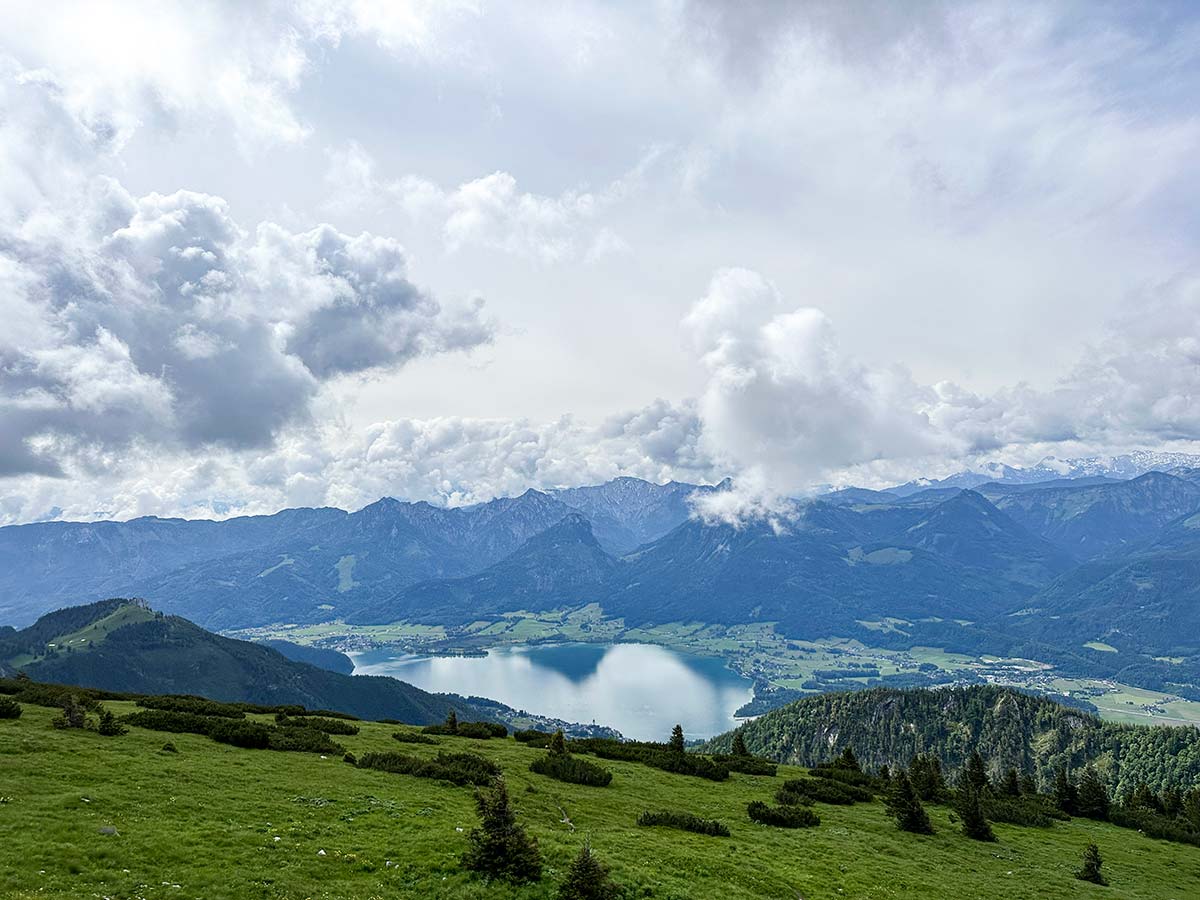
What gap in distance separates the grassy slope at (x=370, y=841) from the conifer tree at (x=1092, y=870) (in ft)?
3.61

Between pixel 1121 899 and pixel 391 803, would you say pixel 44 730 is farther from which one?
pixel 1121 899

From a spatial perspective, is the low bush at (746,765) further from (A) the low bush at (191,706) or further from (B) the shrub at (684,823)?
(A) the low bush at (191,706)

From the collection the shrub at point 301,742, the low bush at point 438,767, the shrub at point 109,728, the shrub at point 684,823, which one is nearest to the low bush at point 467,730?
the shrub at point 301,742

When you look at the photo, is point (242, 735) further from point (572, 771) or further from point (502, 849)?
point (502, 849)

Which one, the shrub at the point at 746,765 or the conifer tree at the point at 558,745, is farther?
the shrub at the point at 746,765

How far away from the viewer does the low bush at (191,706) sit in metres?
48.3

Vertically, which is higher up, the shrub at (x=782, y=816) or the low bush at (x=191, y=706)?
the low bush at (x=191, y=706)

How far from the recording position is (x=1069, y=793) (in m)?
62.2

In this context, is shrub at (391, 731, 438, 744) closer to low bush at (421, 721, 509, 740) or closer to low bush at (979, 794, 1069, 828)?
low bush at (421, 721, 509, 740)

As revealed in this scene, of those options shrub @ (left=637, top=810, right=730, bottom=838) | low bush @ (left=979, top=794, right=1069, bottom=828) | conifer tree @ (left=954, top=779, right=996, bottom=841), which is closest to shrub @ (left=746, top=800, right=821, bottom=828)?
shrub @ (left=637, top=810, right=730, bottom=838)

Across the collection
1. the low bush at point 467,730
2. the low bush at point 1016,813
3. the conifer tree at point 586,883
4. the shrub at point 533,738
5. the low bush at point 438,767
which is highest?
the conifer tree at point 586,883

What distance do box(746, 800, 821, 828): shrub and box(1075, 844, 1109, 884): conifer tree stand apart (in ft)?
47.9

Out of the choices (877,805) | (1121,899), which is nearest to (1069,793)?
(877,805)

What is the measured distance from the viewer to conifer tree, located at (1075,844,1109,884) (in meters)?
37.4
